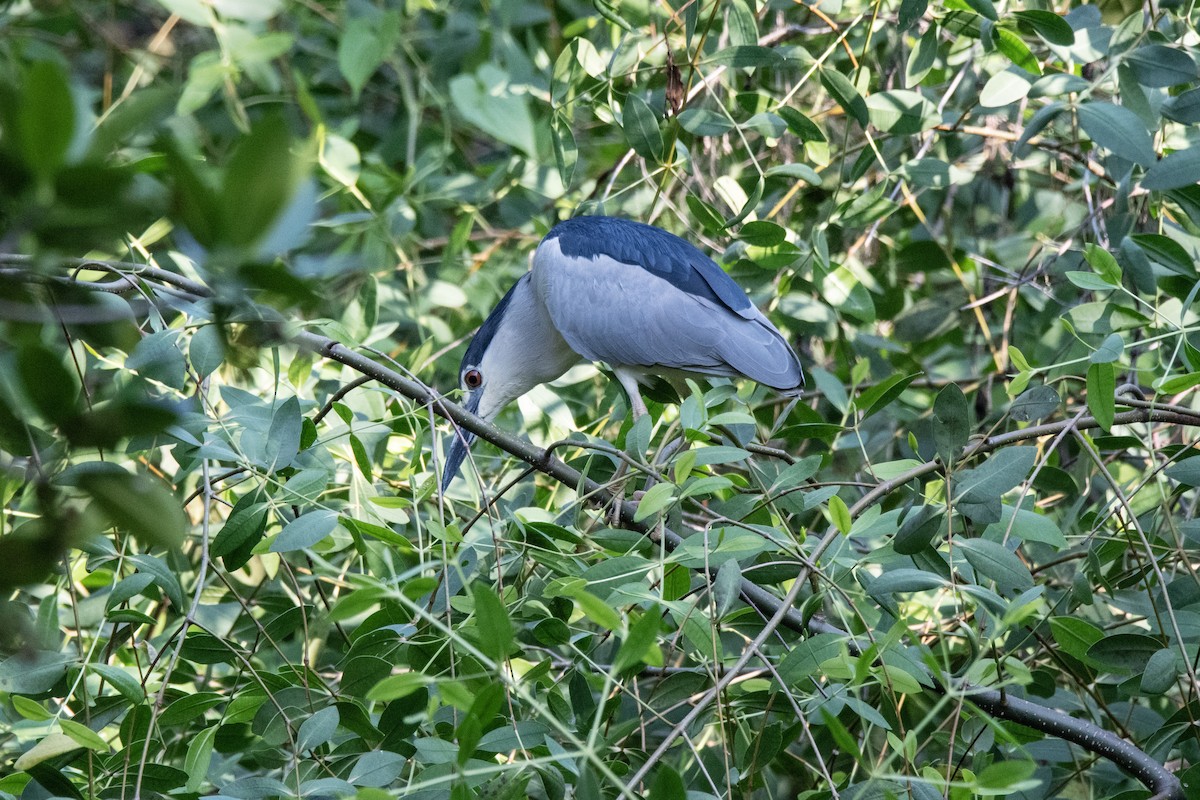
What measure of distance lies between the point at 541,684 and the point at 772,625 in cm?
41

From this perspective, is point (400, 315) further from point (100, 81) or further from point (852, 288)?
point (100, 81)

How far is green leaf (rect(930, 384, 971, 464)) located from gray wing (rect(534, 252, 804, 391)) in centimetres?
119

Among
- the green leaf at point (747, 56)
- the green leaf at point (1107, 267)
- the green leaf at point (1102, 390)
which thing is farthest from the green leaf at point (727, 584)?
the green leaf at point (747, 56)

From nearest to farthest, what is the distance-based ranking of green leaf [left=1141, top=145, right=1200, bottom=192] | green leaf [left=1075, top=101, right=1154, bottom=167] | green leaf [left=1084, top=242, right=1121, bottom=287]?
1. green leaf [left=1084, top=242, right=1121, bottom=287]
2. green leaf [left=1141, top=145, right=1200, bottom=192]
3. green leaf [left=1075, top=101, right=1154, bottom=167]

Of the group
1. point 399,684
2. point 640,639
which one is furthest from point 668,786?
point 399,684

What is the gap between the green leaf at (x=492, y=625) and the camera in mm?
1002

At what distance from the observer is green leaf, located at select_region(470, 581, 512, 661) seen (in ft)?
3.29

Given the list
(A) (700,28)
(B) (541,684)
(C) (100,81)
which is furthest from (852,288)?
(C) (100,81)

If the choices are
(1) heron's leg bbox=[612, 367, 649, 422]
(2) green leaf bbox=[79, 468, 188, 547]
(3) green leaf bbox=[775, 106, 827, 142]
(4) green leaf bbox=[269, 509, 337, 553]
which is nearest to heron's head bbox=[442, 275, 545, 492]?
(1) heron's leg bbox=[612, 367, 649, 422]

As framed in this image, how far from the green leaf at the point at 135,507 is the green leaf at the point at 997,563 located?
1162 mm

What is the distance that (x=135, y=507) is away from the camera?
65cm

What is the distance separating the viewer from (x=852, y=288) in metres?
2.64

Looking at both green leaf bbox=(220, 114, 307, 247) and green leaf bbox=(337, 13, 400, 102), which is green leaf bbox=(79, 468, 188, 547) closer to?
green leaf bbox=(220, 114, 307, 247)

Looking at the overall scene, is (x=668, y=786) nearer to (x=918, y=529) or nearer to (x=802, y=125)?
(x=918, y=529)
